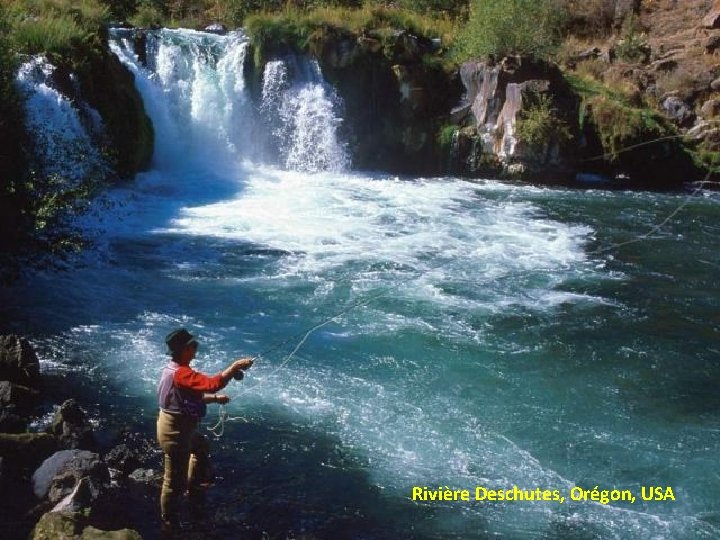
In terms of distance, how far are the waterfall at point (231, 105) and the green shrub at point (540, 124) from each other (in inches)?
199

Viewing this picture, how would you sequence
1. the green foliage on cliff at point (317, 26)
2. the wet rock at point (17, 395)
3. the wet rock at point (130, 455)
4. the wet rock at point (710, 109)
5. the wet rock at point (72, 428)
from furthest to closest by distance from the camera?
the wet rock at point (710, 109)
the green foliage on cliff at point (317, 26)
the wet rock at point (17, 395)
the wet rock at point (72, 428)
the wet rock at point (130, 455)

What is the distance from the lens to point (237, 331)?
10.2m

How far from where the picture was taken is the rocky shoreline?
5832mm

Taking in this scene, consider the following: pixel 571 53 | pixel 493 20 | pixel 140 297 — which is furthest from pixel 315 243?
pixel 571 53

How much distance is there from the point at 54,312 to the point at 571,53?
2318 centimetres

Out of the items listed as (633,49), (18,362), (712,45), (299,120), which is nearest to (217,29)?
(299,120)

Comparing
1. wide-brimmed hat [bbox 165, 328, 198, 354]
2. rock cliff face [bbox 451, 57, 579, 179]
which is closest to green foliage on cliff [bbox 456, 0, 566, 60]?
rock cliff face [bbox 451, 57, 579, 179]

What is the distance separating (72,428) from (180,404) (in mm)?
2011

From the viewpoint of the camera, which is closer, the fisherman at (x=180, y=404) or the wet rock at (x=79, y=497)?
the fisherman at (x=180, y=404)

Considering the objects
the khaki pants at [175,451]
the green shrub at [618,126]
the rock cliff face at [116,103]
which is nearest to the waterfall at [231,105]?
the rock cliff face at [116,103]

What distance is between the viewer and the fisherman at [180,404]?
5578 mm

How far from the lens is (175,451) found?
583 centimetres

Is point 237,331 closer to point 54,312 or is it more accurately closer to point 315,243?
point 54,312

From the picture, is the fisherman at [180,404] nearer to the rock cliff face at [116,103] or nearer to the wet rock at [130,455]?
the wet rock at [130,455]
